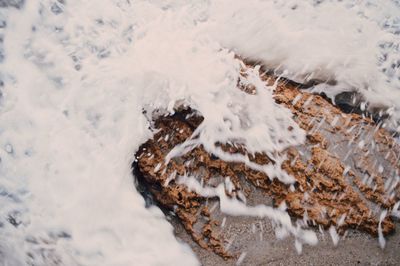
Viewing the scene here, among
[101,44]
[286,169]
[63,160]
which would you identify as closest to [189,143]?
[286,169]

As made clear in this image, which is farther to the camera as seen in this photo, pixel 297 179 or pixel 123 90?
pixel 123 90

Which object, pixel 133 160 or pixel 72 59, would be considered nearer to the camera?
pixel 133 160

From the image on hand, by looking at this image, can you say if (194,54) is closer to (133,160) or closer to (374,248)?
(133,160)
